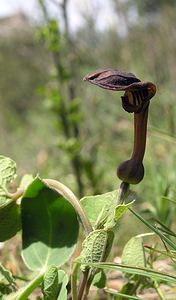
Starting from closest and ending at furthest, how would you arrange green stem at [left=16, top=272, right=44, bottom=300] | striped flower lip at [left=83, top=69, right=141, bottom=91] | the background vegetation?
1. striped flower lip at [left=83, top=69, right=141, bottom=91]
2. green stem at [left=16, top=272, right=44, bottom=300]
3. the background vegetation

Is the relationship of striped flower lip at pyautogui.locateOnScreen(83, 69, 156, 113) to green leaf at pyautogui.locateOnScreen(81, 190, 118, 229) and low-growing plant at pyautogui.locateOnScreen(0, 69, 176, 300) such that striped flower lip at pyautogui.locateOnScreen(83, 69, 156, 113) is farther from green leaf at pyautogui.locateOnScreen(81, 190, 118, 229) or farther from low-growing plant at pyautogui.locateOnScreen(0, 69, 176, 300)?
green leaf at pyautogui.locateOnScreen(81, 190, 118, 229)

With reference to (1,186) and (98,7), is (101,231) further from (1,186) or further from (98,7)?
(98,7)

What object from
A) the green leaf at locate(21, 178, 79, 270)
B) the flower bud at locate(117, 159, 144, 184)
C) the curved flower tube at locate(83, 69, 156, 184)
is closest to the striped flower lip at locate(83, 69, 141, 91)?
the curved flower tube at locate(83, 69, 156, 184)

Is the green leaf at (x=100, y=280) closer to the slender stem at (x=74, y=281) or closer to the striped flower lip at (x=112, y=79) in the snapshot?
the slender stem at (x=74, y=281)

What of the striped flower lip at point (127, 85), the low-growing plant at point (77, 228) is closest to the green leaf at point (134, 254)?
the low-growing plant at point (77, 228)

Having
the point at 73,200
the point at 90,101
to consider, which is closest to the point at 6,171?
Result: the point at 73,200

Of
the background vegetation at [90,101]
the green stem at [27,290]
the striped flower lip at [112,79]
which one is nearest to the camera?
the striped flower lip at [112,79]

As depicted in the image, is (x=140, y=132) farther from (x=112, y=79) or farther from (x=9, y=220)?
(x=9, y=220)
